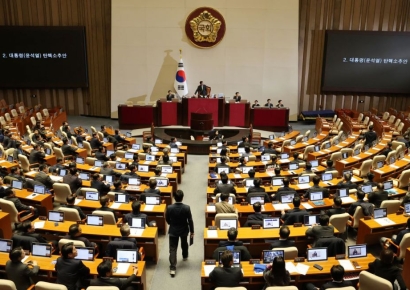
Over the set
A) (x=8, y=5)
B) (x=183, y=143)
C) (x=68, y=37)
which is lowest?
(x=183, y=143)

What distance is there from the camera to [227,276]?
5.41m

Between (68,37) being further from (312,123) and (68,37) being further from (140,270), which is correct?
(140,270)

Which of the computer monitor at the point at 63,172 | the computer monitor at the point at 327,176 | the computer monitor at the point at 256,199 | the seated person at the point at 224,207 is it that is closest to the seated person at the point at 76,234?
the seated person at the point at 224,207

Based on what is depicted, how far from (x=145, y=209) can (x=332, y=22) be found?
1655 cm

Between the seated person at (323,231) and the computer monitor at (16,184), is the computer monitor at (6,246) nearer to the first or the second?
the computer monitor at (16,184)

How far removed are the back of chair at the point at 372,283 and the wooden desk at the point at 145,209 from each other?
4123 millimetres

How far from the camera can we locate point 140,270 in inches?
231

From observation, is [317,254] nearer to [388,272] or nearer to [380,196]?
[388,272]

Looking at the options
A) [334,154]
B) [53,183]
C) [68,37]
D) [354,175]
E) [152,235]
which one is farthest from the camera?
[68,37]

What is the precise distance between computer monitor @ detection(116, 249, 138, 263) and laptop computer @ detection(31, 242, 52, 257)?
3.57ft

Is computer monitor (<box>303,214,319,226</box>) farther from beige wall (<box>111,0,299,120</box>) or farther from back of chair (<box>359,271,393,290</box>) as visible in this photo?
beige wall (<box>111,0,299,120</box>)

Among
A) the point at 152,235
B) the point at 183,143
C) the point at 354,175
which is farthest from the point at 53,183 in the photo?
the point at 354,175

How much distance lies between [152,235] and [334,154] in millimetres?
7252

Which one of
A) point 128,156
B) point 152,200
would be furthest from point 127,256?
point 128,156
